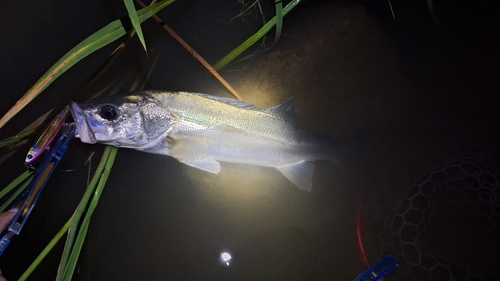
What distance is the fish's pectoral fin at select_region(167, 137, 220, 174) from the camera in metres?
1.86

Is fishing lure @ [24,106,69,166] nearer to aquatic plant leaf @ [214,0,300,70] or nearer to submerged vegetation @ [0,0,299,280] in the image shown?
submerged vegetation @ [0,0,299,280]

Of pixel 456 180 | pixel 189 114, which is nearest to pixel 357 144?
pixel 456 180

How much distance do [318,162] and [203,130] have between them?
0.91 m

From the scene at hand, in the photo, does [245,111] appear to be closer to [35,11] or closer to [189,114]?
[189,114]

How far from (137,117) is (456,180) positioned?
7.40 feet

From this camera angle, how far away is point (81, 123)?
65.8 inches

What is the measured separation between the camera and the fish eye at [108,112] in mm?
1712

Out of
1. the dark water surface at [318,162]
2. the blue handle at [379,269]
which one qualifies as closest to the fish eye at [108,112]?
the dark water surface at [318,162]

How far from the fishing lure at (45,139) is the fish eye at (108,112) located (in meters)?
0.23

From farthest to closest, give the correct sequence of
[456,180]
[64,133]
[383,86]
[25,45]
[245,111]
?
[383,86] → [456,180] → [25,45] → [245,111] → [64,133]

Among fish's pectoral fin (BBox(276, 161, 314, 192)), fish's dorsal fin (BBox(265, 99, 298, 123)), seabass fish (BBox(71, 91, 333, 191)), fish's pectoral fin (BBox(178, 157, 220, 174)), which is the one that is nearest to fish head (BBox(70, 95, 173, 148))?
seabass fish (BBox(71, 91, 333, 191))

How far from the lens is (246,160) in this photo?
6.50 feet

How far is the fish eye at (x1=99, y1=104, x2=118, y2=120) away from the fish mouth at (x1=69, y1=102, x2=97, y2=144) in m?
0.09

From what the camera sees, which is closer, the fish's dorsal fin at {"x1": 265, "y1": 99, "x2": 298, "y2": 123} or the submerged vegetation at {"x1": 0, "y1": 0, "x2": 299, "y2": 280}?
the submerged vegetation at {"x1": 0, "y1": 0, "x2": 299, "y2": 280}
